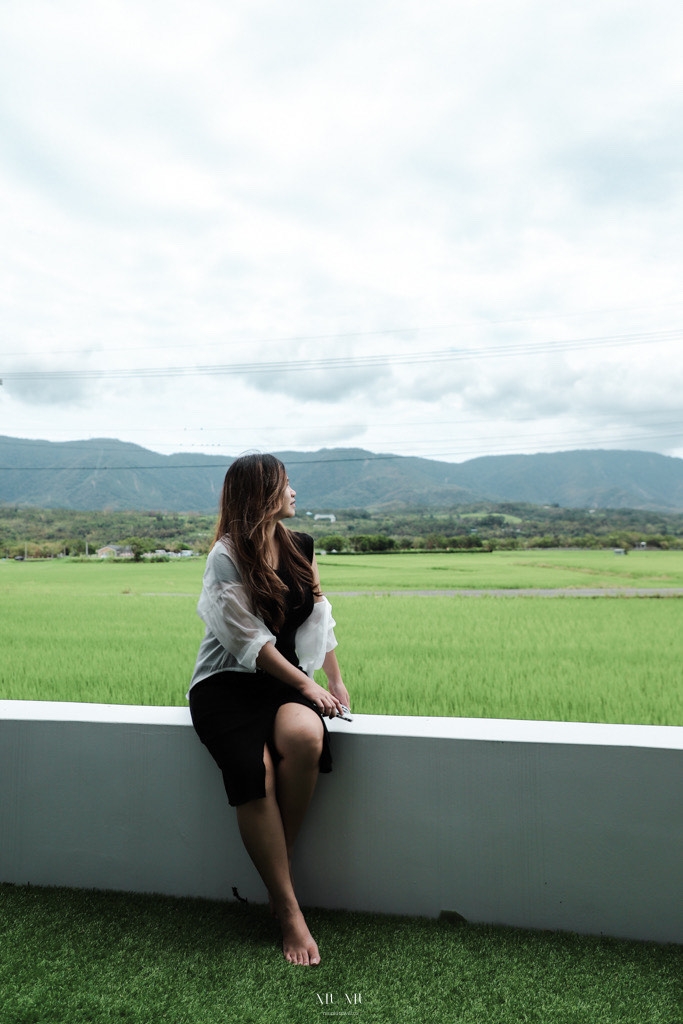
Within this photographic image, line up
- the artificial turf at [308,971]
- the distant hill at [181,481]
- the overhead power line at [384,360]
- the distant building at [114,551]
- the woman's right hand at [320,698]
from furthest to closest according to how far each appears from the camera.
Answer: the overhead power line at [384,360] → the distant hill at [181,481] → the distant building at [114,551] → the woman's right hand at [320,698] → the artificial turf at [308,971]

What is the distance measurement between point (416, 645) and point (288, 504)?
4.48 m

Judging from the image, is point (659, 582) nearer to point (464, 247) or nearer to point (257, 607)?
point (257, 607)

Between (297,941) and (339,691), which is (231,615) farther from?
(297,941)

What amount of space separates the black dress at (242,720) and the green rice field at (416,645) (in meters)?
2.07

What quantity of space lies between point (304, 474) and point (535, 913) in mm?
23234

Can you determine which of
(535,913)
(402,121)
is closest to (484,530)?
(535,913)

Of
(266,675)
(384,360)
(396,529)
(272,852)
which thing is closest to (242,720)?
(266,675)

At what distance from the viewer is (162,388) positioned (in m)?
56.8

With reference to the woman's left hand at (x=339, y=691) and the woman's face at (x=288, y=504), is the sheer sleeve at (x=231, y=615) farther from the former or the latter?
the woman's left hand at (x=339, y=691)

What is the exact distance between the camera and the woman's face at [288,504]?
1527 mm

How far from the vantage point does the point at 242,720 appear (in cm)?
138

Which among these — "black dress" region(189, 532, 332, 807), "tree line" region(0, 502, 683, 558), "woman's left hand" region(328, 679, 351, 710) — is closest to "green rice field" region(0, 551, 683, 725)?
"tree line" region(0, 502, 683, 558)

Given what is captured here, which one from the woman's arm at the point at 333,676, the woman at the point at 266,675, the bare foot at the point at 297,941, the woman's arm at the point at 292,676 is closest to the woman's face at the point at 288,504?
the woman at the point at 266,675

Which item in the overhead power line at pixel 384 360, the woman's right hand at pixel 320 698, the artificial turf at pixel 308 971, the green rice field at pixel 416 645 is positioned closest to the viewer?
the artificial turf at pixel 308 971
